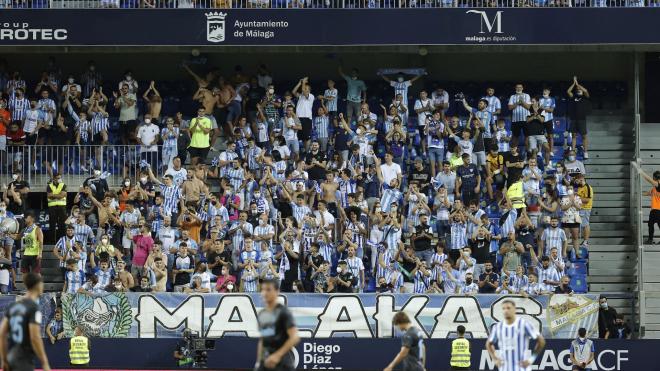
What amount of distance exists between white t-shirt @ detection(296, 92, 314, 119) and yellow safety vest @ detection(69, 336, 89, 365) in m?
8.87

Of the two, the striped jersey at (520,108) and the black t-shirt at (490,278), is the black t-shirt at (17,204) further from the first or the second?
the striped jersey at (520,108)

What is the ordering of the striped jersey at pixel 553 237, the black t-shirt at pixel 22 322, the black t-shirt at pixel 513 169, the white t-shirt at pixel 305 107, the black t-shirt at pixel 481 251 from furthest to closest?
the white t-shirt at pixel 305 107, the black t-shirt at pixel 513 169, the striped jersey at pixel 553 237, the black t-shirt at pixel 481 251, the black t-shirt at pixel 22 322

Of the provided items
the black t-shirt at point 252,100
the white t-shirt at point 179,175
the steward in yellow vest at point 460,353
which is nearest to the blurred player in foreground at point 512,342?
the steward in yellow vest at point 460,353

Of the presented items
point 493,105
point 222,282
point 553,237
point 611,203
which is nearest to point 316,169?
point 222,282

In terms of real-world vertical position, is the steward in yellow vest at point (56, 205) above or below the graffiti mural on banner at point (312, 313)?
above

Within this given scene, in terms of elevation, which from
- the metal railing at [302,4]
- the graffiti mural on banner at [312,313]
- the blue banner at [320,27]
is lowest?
the graffiti mural on banner at [312,313]

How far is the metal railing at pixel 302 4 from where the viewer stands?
3334 cm

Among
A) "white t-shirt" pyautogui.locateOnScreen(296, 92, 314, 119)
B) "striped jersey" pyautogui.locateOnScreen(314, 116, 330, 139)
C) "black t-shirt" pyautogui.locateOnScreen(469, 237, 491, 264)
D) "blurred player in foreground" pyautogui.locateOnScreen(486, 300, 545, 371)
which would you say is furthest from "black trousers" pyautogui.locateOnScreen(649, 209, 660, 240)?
"blurred player in foreground" pyautogui.locateOnScreen(486, 300, 545, 371)

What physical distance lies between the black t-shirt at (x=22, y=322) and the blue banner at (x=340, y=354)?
13411 mm

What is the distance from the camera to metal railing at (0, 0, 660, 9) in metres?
33.3

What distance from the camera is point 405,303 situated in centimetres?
2866

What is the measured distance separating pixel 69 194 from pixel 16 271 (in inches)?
136

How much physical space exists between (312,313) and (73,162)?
8186 mm

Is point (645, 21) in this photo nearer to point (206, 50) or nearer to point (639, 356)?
point (639, 356)
